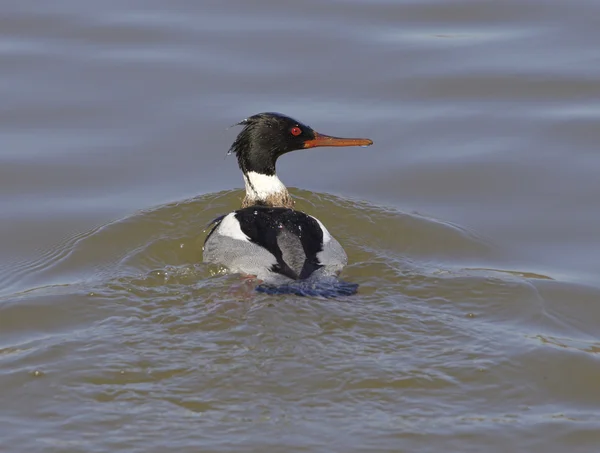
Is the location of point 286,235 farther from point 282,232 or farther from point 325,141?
point 325,141

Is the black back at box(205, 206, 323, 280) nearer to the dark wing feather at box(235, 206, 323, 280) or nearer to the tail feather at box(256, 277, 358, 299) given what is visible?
the dark wing feather at box(235, 206, 323, 280)

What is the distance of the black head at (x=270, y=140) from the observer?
10.2 m

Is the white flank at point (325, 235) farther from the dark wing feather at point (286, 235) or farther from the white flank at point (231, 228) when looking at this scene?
the white flank at point (231, 228)

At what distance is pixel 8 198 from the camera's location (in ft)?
34.9

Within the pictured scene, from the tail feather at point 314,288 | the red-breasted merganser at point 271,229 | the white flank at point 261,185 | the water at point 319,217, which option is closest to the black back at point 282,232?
the red-breasted merganser at point 271,229

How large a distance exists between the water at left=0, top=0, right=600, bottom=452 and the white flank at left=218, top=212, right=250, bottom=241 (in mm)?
382

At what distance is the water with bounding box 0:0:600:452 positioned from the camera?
21.8 feet

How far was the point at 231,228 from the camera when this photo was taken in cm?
950

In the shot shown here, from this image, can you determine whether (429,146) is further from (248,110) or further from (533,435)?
(533,435)

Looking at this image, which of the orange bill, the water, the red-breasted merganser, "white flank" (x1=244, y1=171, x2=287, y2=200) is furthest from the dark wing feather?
the orange bill

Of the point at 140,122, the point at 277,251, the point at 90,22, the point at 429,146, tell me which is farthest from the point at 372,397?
the point at 90,22

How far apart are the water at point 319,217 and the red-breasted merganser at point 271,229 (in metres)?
0.23

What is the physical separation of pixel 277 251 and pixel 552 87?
5294 millimetres

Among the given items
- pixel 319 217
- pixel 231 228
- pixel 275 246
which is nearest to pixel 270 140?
pixel 319 217
